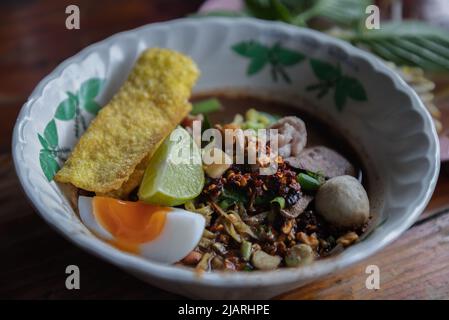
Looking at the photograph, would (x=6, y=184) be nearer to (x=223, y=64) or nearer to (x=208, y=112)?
(x=208, y=112)

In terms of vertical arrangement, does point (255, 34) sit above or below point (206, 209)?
above

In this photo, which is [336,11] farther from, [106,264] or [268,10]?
[106,264]

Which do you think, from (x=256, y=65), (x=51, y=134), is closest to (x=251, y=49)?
(x=256, y=65)

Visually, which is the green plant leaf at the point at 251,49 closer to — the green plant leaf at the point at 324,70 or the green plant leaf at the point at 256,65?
the green plant leaf at the point at 256,65

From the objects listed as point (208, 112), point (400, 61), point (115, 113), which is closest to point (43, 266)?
point (115, 113)

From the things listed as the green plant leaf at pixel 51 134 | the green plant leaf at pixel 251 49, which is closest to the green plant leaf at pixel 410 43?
the green plant leaf at pixel 251 49
